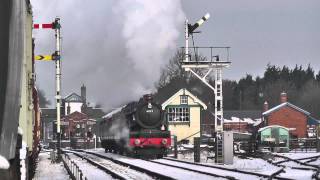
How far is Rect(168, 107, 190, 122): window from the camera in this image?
196 feet

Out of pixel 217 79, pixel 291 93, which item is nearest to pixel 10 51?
pixel 217 79

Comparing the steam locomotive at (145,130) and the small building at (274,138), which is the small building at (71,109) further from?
the steam locomotive at (145,130)

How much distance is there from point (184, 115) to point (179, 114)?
1.82ft

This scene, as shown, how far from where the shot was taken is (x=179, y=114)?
197ft

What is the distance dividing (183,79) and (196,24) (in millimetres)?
33833

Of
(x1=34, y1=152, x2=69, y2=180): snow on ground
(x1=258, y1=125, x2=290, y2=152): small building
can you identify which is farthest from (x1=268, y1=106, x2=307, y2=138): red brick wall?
(x1=34, y1=152, x2=69, y2=180): snow on ground

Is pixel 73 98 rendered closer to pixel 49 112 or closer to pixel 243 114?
pixel 49 112

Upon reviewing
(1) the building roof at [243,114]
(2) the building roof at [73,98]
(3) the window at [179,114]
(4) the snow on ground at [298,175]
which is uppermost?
(2) the building roof at [73,98]

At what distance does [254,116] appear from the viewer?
333ft

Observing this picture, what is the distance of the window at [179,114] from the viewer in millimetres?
59656

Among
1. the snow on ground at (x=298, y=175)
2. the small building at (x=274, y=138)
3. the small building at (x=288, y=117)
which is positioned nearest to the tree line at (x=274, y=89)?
the small building at (x=288, y=117)

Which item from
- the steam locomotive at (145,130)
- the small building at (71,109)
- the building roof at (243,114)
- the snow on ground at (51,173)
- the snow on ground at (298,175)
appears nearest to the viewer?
the snow on ground at (298,175)

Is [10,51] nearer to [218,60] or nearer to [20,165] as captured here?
[20,165]

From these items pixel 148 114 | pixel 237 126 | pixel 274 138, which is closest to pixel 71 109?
pixel 237 126
